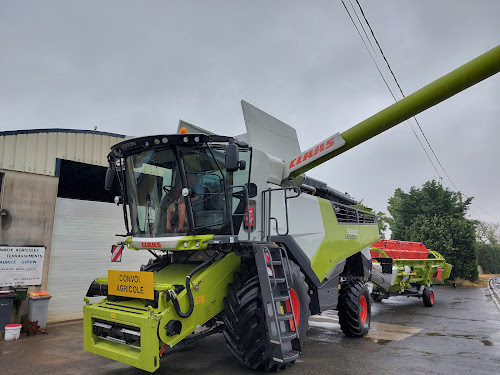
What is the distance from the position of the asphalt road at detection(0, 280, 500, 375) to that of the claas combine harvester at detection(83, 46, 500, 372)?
54 cm

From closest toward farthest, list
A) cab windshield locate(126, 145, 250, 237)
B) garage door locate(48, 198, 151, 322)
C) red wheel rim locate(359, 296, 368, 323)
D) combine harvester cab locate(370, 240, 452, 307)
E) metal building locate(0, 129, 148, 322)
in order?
cab windshield locate(126, 145, 250, 237), red wheel rim locate(359, 296, 368, 323), metal building locate(0, 129, 148, 322), garage door locate(48, 198, 151, 322), combine harvester cab locate(370, 240, 452, 307)

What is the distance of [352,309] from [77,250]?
6.05 m

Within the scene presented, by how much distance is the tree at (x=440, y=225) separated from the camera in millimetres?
22672

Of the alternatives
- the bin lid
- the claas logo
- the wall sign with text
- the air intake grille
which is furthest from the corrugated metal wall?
the air intake grille

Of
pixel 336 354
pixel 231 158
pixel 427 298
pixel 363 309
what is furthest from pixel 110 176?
pixel 427 298

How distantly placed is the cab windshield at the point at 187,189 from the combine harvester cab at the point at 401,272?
7084 mm

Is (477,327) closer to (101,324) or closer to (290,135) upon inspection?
(290,135)

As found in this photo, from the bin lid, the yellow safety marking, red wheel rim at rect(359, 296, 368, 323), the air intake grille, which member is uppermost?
the air intake grille

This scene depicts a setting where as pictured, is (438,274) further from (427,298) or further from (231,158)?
(231,158)

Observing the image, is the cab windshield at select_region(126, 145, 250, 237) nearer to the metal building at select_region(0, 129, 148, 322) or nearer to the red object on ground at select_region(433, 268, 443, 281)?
the metal building at select_region(0, 129, 148, 322)

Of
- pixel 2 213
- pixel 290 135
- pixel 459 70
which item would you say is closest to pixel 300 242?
pixel 290 135

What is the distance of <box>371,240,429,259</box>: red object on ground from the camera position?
37.8ft

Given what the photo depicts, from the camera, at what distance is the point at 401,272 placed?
1096 centimetres

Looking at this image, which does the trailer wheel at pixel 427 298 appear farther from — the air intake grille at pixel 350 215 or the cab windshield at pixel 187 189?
the cab windshield at pixel 187 189
